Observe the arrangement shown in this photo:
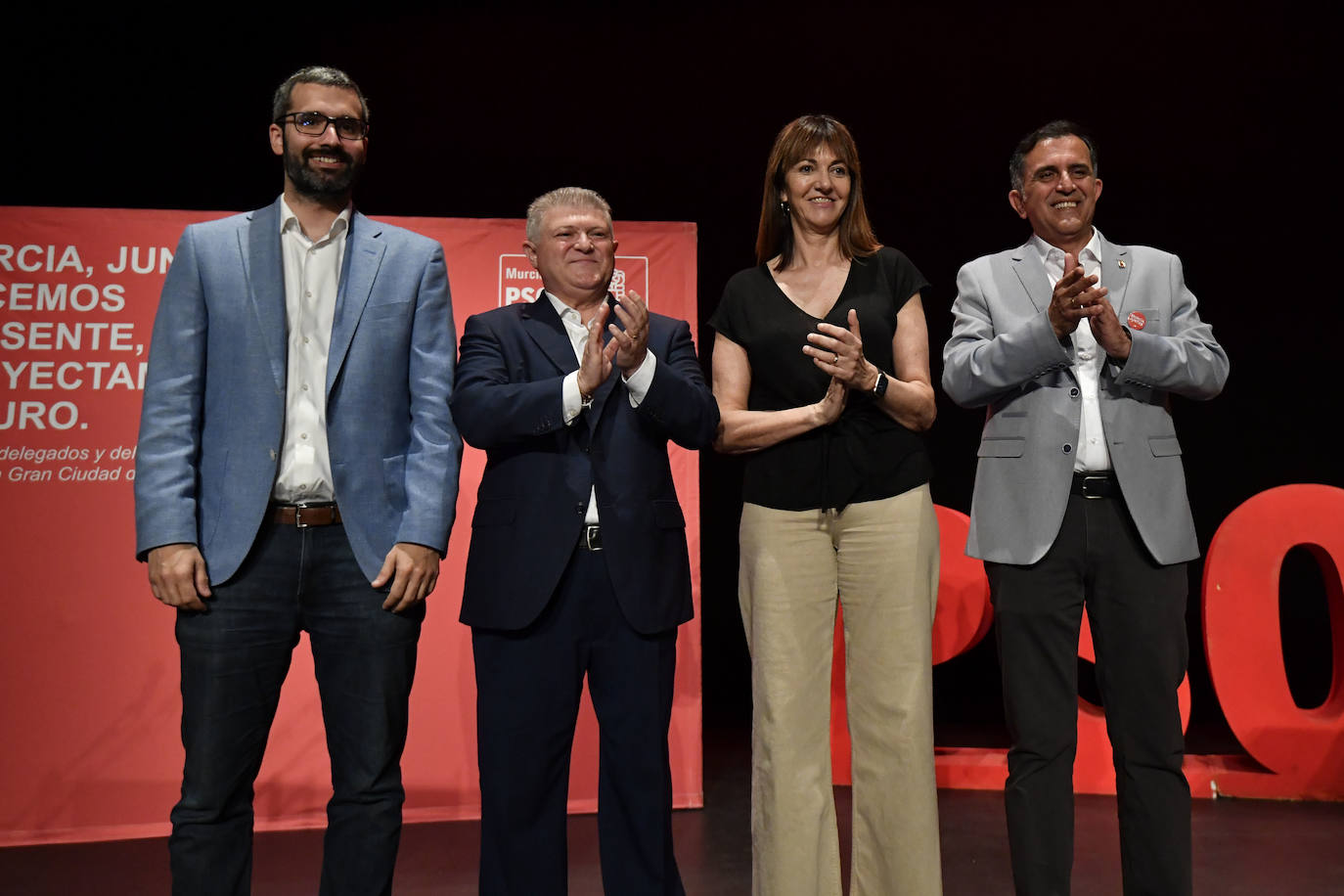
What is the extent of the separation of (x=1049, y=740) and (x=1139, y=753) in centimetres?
19

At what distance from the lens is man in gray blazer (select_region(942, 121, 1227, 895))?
7.51 feet

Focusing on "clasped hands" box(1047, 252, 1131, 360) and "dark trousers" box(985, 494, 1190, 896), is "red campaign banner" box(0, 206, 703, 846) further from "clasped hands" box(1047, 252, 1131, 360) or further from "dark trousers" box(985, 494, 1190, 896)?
"clasped hands" box(1047, 252, 1131, 360)

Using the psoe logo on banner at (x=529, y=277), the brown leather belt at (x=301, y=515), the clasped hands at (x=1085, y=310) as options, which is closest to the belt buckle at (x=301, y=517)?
the brown leather belt at (x=301, y=515)

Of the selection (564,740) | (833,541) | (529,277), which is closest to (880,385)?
(833,541)

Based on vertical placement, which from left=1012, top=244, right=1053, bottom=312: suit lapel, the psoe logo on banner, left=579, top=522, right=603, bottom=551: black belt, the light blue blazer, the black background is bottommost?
left=579, top=522, right=603, bottom=551: black belt

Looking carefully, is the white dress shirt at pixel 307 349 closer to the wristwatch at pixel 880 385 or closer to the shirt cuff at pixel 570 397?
the shirt cuff at pixel 570 397

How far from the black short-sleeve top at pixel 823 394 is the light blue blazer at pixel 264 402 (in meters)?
0.66

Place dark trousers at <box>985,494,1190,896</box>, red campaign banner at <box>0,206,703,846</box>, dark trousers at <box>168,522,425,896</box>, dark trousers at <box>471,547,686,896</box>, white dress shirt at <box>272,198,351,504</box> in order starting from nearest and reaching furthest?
dark trousers at <box>168,522,425,896</box>, white dress shirt at <box>272,198,351,504</box>, dark trousers at <box>471,547,686,896</box>, dark trousers at <box>985,494,1190,896</box>, red campaign banner at <box>0,206,703,846</box>

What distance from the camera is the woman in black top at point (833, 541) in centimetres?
219

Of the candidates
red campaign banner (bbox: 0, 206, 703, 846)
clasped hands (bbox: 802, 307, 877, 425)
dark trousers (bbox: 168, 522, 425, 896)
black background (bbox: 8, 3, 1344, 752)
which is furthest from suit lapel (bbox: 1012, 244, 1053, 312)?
black background (bbox: 8, 3, 1344, 752)

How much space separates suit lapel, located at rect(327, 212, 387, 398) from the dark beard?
0.07m

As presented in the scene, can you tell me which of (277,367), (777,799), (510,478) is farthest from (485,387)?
(777,799)

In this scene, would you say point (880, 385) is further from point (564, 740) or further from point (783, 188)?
point (564, 740)

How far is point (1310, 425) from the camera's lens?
5578 millimetres
